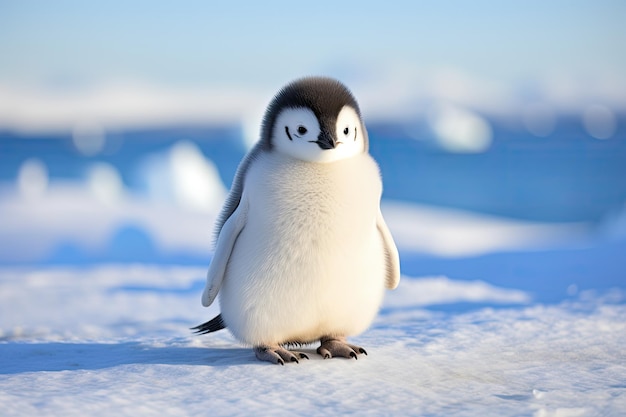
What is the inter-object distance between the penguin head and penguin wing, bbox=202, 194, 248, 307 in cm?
18

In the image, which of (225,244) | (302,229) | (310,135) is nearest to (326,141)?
(310,135)

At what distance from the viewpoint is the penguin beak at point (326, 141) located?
1845 millimetres

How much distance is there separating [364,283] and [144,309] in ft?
6.25

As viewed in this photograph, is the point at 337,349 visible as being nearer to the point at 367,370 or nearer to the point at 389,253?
the point at 367,370

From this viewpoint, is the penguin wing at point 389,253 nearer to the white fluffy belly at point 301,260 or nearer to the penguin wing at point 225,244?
the white fluffy belly at point 301,260

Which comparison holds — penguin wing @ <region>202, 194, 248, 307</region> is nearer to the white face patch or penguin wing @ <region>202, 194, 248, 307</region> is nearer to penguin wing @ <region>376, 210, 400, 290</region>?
the white face patch

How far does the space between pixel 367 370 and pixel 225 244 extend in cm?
47

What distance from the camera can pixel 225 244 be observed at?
201cm

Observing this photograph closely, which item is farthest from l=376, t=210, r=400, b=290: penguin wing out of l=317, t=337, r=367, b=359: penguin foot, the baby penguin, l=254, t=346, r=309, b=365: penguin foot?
l=254, t=346, r=309, b=365: penguin foot

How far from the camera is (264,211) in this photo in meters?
1.94

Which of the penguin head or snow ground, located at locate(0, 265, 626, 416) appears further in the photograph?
the penguin head

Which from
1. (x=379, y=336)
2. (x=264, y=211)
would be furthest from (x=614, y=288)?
(x=264, y=211)

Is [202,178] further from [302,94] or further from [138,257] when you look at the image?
[302,94]

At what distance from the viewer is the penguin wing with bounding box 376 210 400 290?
2.17 m
